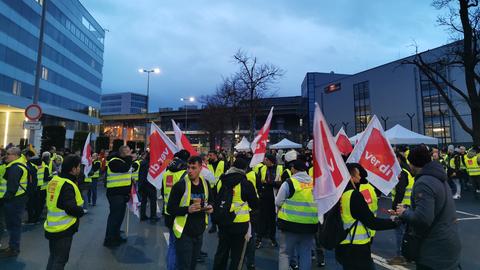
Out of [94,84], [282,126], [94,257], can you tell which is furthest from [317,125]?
[282,126]

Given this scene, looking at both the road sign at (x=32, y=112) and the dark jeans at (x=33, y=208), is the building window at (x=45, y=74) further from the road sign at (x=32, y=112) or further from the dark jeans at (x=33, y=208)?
the dark jeans at (x=33, y=208)

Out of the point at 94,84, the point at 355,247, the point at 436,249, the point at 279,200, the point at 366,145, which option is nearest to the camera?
the point at 436,249

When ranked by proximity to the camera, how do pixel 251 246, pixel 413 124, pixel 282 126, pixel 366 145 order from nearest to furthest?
pixel 251 246
pixel 366 145
pixel 413 124
pixel 282 126

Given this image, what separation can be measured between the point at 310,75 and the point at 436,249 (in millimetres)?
82832

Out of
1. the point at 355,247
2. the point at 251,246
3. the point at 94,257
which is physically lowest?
the point at 94,257

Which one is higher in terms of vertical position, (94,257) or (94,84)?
(94,84)

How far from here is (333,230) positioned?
352cm

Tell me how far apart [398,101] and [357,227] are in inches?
2321

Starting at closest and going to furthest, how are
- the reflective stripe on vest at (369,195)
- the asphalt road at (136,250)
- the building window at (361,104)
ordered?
1. the reflective stripe on vest at (369,195)
2. the asphalt road at (136,250)
3. the building window at (361,104)

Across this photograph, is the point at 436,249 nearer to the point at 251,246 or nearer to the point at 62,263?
the point at 251,246

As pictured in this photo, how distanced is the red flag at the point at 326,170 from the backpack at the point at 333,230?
0.18m

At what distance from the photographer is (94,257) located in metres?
6.02

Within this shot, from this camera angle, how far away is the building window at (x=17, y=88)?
126 feet

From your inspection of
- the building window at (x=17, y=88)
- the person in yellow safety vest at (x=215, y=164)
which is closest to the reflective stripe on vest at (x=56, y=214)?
the person in yellow safety vest at (x=215, y=164)
